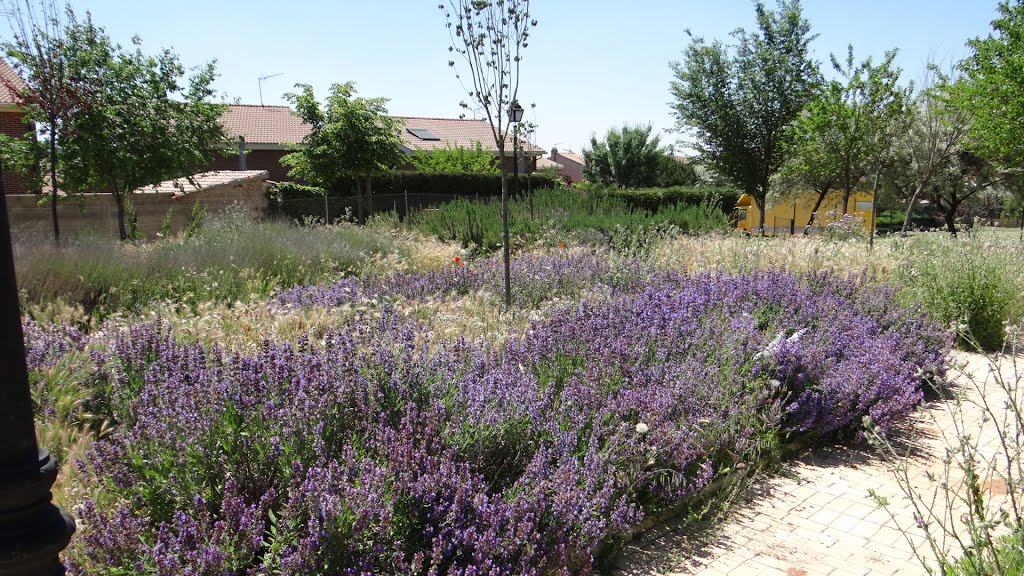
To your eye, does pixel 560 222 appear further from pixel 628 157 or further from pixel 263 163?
pixel 628 157

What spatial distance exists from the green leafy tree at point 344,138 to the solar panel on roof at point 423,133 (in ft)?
63.8

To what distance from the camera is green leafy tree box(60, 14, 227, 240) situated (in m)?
11.5

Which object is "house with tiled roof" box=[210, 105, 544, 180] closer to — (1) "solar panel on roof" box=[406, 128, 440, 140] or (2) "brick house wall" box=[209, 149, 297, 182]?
→ (2) "brick house wall" box=[209, 149, 297, 182]

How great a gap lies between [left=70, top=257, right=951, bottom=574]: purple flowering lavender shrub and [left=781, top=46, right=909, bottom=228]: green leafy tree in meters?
10.7

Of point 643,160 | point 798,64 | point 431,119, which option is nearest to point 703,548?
point 798,64

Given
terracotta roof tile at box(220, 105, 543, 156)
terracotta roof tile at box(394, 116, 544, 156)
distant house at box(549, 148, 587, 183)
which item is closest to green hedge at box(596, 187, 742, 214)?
terracotta roof tile at box(220, 105, 543, 156)

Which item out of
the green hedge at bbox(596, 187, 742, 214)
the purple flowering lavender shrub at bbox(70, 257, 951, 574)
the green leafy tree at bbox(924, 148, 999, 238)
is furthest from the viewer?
the green hedge at bbox(596, 187, 742, 214)

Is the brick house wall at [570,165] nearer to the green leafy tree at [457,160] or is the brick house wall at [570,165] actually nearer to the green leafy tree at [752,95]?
the green leafy tree at [457,160]

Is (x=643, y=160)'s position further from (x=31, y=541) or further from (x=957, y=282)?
(x=31, y=541)

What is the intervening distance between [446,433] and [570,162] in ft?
218

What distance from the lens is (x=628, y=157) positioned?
42875mm

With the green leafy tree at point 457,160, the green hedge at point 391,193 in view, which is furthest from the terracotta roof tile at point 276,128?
the green hedge at point 391,193

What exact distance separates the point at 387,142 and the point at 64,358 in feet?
60.4

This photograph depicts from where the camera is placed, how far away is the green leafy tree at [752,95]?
23.8m
